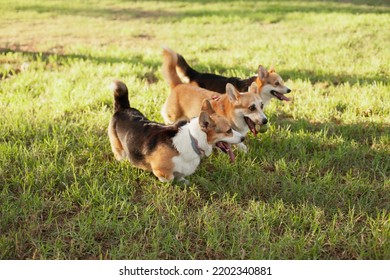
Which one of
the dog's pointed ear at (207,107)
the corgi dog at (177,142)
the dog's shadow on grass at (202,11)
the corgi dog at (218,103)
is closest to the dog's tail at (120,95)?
the corgi dog at (177,142)

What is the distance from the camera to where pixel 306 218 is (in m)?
3.68

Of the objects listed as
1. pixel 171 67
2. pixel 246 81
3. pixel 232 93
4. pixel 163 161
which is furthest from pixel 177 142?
pixel 246 81

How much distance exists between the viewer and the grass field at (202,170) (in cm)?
341

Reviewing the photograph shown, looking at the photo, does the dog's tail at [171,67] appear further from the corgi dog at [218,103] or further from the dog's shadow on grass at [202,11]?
the dog's shadow on grass at [202,11]

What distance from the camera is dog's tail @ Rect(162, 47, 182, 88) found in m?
5.54

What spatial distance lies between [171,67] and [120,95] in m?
1.20

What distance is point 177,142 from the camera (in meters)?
4.08

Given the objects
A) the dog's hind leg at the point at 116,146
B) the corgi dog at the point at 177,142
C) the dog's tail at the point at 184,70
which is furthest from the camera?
the dog's tail at the point at 184,70

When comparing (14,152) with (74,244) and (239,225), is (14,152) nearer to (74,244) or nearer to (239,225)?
(74,244)

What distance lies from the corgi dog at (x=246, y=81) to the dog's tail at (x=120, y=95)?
3.75ft

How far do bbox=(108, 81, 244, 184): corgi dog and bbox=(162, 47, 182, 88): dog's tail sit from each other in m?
1.44

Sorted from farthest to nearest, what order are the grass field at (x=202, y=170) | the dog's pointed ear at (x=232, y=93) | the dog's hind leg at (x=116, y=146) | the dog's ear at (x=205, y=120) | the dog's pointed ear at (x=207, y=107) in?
the dog's pointed ear at (x=232, y=93) < the dog's hind leg at (x=116, y=146) < the dog's pointed ear at (x=207, y=107) < the dog's ear at (x=205, y=120) < the grass field at (x=202, y=170)

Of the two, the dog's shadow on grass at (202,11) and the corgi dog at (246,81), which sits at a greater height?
the dog's shadow on grass at (202,11)

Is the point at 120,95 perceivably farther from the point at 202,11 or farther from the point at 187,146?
the point at 202,11
